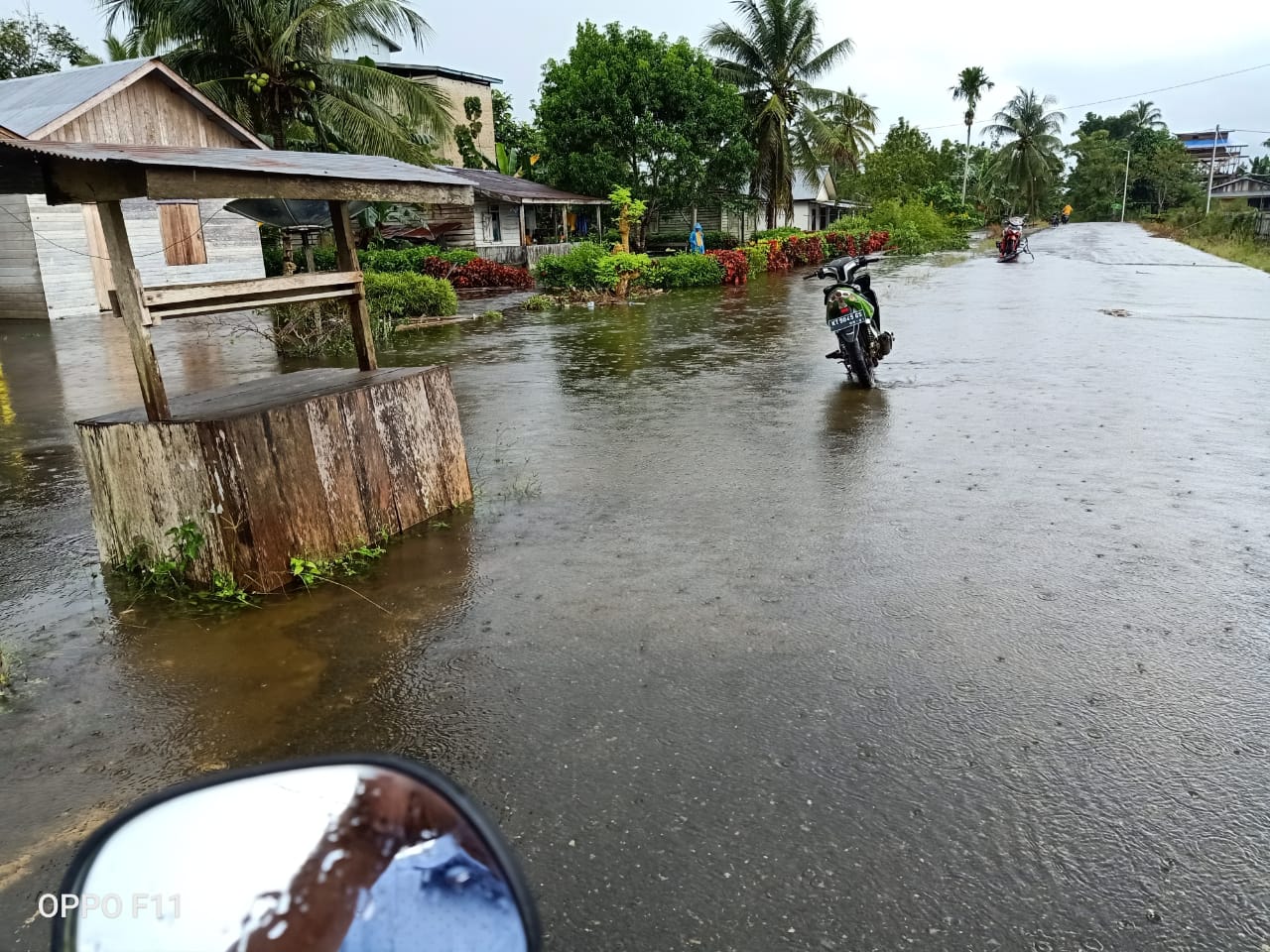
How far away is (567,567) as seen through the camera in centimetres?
471

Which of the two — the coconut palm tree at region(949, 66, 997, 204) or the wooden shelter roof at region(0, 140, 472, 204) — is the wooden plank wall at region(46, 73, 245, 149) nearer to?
the wooden shelter roof at region(0, 140, 472, 204)

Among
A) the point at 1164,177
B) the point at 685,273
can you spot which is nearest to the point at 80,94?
the point at 685,273

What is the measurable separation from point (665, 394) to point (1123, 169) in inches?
3822

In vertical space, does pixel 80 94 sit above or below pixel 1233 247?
above

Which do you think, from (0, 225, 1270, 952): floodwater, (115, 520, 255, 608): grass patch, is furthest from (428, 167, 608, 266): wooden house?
(115, 520, 255, 608): grass patch

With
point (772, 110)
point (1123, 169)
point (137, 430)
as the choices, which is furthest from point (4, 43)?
point (1123, 169)

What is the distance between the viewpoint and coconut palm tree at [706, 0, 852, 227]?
34719mm

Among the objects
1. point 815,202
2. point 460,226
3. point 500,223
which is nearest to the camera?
point 460,226

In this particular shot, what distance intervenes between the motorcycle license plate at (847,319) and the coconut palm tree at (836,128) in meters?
30.4

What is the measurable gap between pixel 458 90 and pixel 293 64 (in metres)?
20.3

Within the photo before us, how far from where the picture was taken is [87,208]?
19109 millimetres

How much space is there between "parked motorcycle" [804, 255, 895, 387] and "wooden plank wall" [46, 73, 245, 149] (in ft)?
43.8

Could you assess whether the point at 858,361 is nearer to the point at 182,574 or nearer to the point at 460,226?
the point at 182,574

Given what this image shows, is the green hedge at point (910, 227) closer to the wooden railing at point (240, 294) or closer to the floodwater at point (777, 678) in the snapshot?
the floodwater at point (777, 678)
